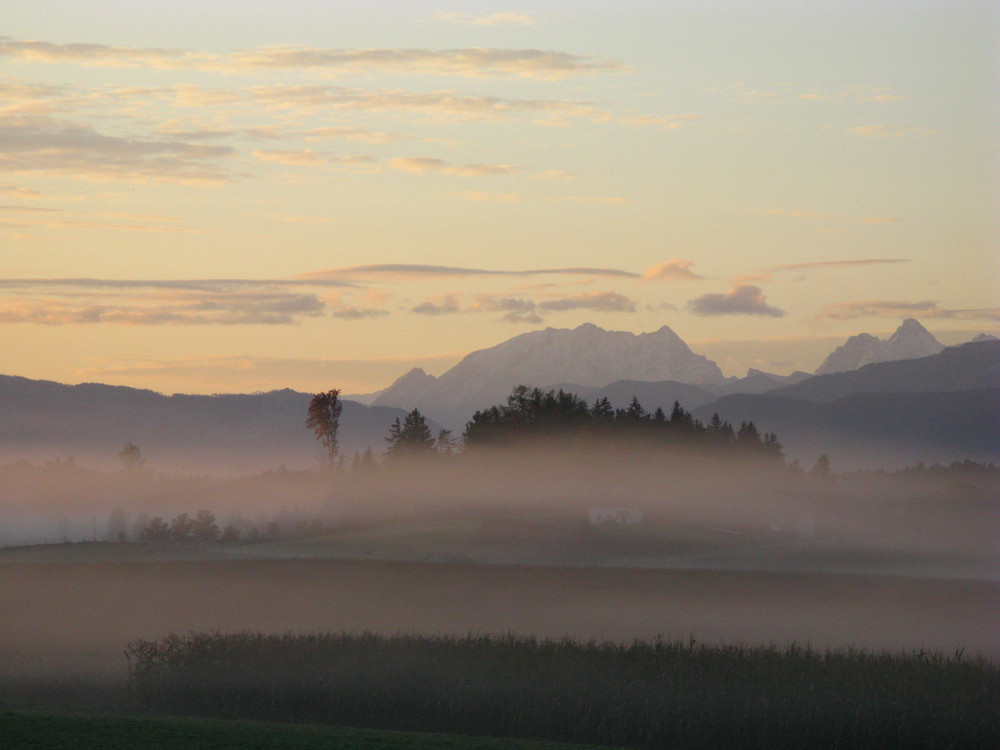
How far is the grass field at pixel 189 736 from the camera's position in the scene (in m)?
24.7

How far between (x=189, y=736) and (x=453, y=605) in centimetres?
5353

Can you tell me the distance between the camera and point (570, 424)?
167m

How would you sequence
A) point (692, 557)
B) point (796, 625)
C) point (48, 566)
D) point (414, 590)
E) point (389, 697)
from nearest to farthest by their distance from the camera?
1. point (389, 697)
2. point (796, 625)
3. point (414, 590)
4. point (48, 566)
5. point (692, 557)

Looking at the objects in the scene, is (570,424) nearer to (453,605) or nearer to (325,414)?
(325,414)

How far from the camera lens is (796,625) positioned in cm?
7106

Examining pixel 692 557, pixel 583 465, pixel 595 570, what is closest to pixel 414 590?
pixel 595 570

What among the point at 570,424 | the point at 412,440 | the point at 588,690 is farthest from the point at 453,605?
the point at 412,440

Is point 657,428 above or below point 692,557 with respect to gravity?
above

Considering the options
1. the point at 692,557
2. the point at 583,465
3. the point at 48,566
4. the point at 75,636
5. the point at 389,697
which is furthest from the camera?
the point at 583,465

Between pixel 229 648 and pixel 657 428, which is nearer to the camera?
pixel 229 648

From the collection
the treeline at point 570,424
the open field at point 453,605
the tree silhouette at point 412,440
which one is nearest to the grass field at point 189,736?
the open field at point 453,605

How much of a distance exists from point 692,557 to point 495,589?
40.8m

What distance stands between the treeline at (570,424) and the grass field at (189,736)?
134 meters

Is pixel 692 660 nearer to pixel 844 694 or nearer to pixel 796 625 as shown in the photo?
pixel 844 694
